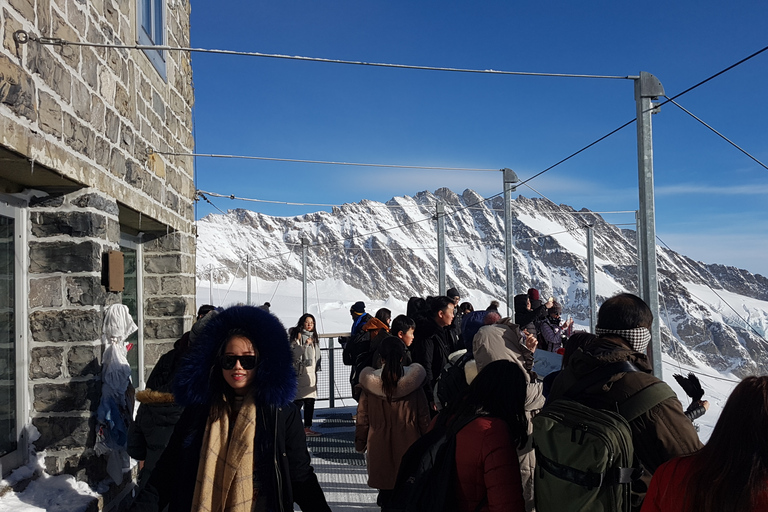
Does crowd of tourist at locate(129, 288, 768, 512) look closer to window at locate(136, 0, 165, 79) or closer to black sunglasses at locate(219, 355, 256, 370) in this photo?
black sunglasses at locate(219, 355, 256, 370)

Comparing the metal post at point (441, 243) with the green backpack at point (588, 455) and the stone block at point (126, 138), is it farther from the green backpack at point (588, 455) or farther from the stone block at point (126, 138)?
the green backpack at point (588, 455)

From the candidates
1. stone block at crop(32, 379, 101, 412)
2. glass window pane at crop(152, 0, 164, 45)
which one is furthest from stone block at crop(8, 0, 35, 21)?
glass window pane at crop(152, 0, 164, 45)

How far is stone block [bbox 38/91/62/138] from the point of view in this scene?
9.81 feet

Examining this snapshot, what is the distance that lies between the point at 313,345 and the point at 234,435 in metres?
5.32

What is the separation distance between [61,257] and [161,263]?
2501 mm

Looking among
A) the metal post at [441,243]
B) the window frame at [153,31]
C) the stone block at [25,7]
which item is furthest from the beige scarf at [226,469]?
the metal post at [441,243]

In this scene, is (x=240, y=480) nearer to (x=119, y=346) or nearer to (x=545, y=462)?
(x=545, y=462)

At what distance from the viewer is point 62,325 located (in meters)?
3.49

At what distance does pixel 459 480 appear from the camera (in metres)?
2.14

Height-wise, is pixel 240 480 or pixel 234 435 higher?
pixel 234 435

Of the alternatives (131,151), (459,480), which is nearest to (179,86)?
(131,151)

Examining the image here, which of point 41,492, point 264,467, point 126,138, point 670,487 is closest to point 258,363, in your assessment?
point 264,467

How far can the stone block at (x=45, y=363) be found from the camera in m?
3.44

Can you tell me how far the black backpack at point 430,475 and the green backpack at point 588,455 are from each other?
0.30 m
